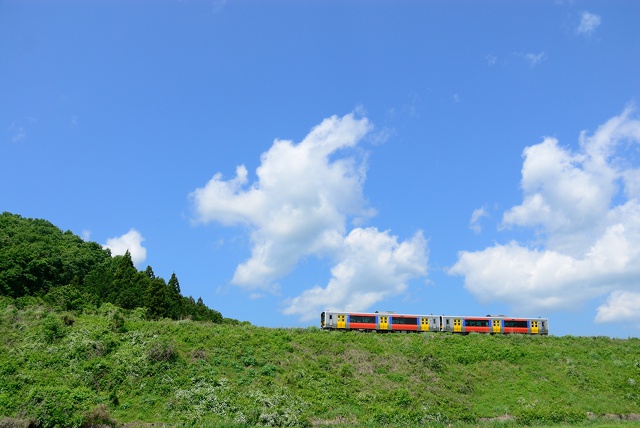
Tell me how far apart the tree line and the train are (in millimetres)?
22142

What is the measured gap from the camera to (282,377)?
127ft

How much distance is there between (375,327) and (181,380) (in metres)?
26.9

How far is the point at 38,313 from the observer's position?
44.9 metres

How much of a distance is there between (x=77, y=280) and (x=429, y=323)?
6256 cm

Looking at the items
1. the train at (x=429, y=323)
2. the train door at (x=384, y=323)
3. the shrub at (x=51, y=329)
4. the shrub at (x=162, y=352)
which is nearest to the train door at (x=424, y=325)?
the train at (x=429, y=323)

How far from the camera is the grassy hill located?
33781mm

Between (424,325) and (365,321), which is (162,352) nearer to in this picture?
(365,321)

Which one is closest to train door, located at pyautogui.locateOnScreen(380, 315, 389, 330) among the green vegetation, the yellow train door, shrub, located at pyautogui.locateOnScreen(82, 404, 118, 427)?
the green vegetation

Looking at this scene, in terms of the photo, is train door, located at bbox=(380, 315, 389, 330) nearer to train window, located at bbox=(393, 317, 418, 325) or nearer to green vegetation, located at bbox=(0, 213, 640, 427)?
train window, located at bbox=(393, 317, 418, 325)

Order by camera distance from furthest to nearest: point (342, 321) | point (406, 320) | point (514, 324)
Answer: point (514, 324) → point (406, 320) → point (342, 321)

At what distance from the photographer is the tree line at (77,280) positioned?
7031 cm

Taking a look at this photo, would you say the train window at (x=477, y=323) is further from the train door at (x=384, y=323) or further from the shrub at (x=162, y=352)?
the shrub at (x=162, y=352)

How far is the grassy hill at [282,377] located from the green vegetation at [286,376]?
104 millimetres

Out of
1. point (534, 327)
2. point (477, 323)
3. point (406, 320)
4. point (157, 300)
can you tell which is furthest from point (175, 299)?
point (534, 327)
